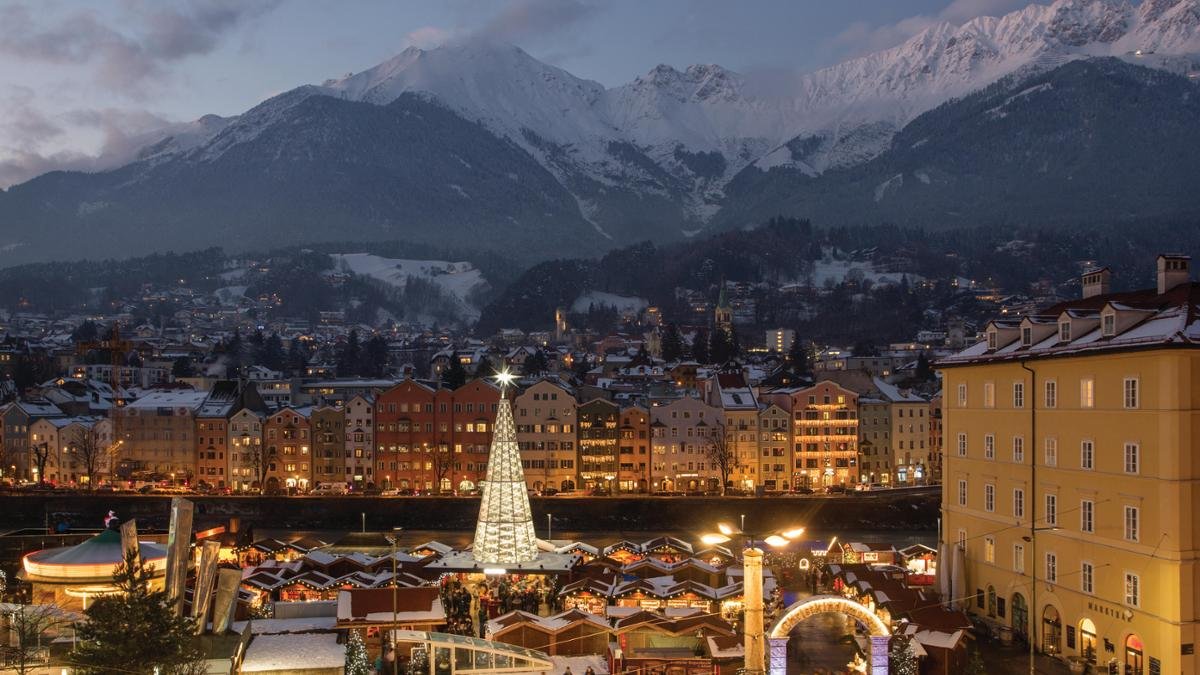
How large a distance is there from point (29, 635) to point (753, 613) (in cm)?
1829

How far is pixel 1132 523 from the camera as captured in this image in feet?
96.3

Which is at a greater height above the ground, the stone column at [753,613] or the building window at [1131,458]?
the building window at [1131,458]

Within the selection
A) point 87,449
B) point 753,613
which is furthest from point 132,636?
point 87,449

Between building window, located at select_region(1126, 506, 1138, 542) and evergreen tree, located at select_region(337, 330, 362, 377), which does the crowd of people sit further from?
evergreen tree, located at select_region(337, 330, 362, 377)

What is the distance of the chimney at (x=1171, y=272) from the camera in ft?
108

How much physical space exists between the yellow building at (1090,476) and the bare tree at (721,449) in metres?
41.8

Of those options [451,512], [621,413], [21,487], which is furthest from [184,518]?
[21,487]

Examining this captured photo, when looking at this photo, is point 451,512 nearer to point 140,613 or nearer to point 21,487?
point 21,487

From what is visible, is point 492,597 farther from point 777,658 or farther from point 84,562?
point 777,658

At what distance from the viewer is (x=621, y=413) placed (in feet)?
274

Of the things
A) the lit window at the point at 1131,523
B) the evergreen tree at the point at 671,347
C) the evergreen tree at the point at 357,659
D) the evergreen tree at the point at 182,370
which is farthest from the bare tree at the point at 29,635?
the evergreen tree at the point at 671,347

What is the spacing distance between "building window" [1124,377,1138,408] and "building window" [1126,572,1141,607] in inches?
161

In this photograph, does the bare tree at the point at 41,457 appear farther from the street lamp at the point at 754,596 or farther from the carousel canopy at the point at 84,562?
the street lamp at the point at 754,596

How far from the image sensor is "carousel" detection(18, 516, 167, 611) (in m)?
33.4
